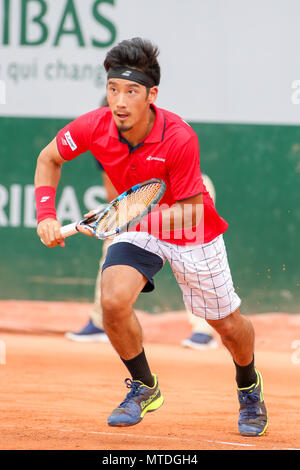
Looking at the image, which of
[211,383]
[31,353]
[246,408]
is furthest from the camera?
[31,353]

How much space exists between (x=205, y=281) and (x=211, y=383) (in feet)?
5.93

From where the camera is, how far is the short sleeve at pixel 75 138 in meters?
3.60

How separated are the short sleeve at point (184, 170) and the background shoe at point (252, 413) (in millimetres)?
1063

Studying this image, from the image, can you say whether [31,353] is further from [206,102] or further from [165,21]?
[165,21]

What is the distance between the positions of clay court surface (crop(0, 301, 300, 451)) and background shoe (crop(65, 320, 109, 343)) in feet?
0.36

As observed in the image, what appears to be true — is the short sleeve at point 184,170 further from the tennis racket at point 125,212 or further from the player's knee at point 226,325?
the player's knee at point 226,325

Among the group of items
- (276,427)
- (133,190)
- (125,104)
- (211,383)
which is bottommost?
(211,383)

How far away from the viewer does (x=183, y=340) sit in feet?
22.0

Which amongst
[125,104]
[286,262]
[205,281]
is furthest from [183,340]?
[125,104]

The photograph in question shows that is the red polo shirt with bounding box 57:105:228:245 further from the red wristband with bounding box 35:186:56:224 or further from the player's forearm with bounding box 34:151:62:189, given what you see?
the red wristband with bounding box 35:186:56:224

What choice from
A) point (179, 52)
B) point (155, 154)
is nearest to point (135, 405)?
point (155, 154)

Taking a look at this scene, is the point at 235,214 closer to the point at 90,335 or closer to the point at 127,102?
the point at 90,335

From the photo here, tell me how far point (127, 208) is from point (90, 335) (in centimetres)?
320

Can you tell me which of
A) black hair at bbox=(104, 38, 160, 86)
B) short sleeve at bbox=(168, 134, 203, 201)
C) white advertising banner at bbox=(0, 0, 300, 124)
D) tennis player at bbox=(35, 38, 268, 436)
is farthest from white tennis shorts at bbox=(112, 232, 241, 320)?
white advertising banner at bbox=(0, 0, 300, 124)
